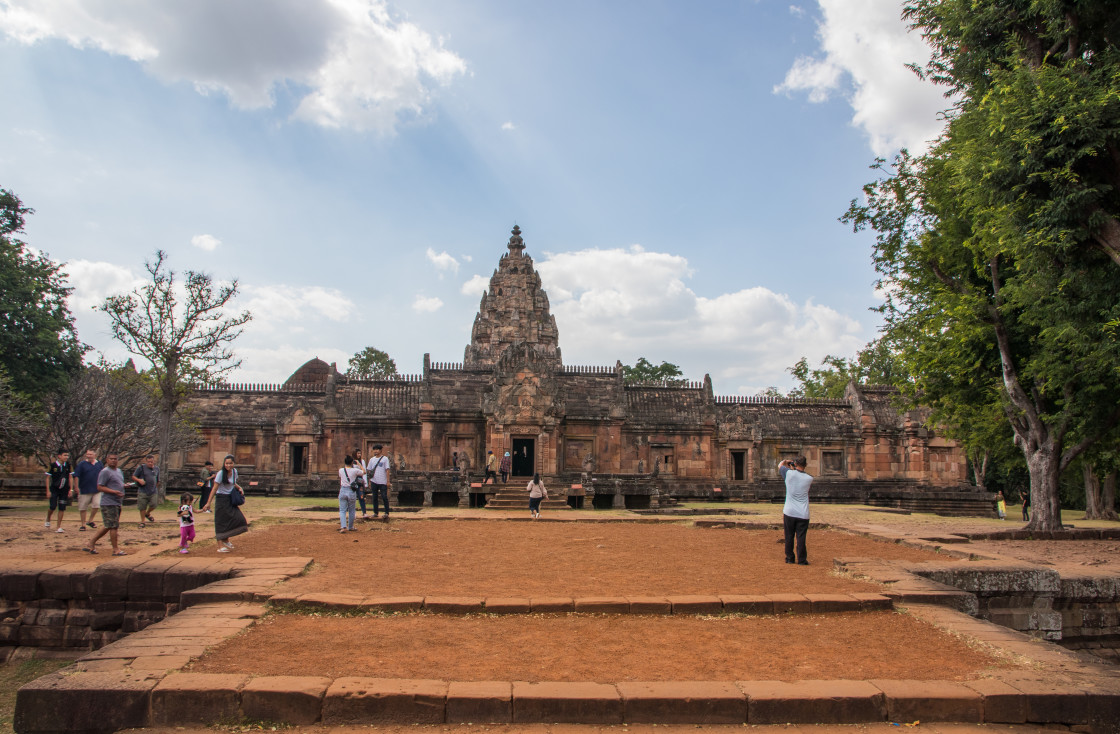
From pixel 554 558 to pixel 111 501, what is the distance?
6.47 metres

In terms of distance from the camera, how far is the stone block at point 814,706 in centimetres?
482

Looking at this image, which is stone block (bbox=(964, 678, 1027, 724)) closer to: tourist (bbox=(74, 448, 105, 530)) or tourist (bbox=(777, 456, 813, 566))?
tourist (bbox=(777, 456, 813, 566))

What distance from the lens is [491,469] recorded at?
81.7ft

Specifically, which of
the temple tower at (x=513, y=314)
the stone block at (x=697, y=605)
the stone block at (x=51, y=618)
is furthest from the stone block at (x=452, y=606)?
the temple tower at (x=513, y=314)

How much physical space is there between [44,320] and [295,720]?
21311 mm

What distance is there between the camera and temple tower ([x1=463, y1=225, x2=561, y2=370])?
146 ft

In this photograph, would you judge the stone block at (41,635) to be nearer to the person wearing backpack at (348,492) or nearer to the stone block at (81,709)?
the stone block at (81,709)

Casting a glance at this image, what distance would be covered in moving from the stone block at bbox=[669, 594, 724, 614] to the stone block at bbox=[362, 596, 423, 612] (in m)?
2.60

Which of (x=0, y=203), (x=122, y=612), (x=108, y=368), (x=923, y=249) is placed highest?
(x=0, y=203)

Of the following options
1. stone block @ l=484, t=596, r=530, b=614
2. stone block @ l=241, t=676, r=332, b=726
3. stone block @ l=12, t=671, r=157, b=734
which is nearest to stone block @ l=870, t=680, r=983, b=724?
stone block @ l=484, t=596, r=530, b=614

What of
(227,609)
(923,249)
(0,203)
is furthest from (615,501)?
(0,203)

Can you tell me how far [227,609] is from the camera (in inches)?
270

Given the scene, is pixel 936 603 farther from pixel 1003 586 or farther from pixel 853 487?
pixel 853 487

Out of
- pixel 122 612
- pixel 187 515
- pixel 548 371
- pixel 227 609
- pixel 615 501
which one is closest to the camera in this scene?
pixel 227 609
